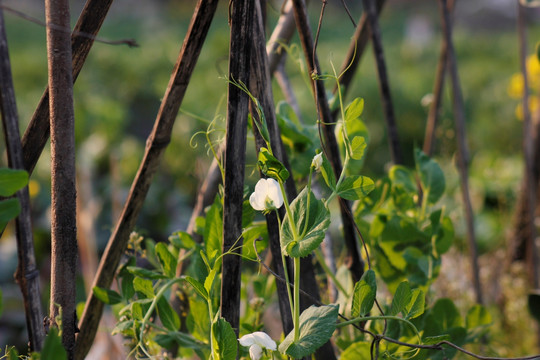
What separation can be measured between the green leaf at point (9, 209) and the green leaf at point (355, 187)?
0.23 meters

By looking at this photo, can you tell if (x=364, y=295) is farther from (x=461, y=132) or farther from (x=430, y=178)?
(x=461, y=132)

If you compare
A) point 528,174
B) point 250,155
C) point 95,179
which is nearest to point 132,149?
point 95,179

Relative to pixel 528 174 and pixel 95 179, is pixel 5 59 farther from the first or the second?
pixel 95 179

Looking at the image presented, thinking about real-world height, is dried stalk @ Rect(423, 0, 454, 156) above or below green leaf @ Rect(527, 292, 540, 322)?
above

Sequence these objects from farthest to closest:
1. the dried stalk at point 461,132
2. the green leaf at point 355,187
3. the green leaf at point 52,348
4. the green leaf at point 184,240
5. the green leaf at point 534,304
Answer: the dried stalk at point 461,132, the green leaf at point 534,304, the green leaf at point 184,240, the green leaf at point 355,187, the green leaf at point 52,348

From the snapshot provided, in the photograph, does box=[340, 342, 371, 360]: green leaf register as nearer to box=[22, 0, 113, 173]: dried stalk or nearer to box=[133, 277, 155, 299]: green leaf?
box=[133, 277, 155, 299]: green leaf

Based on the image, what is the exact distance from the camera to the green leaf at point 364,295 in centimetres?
42

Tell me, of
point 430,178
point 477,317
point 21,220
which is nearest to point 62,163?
point 21,220

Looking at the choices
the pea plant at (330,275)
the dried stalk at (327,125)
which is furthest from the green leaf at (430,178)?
the dried stalk at (327,125)

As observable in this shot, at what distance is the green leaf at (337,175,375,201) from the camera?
16.6 inches

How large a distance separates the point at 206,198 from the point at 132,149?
2.13 meters

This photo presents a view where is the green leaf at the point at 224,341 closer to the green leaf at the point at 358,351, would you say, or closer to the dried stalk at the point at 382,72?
the green leaf at the point at 358,351

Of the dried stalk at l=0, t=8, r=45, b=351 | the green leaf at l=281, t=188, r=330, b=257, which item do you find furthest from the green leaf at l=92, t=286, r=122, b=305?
the green leaf at l=281, t=188, r=330, b=257

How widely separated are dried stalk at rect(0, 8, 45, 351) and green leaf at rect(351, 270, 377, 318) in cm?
24
